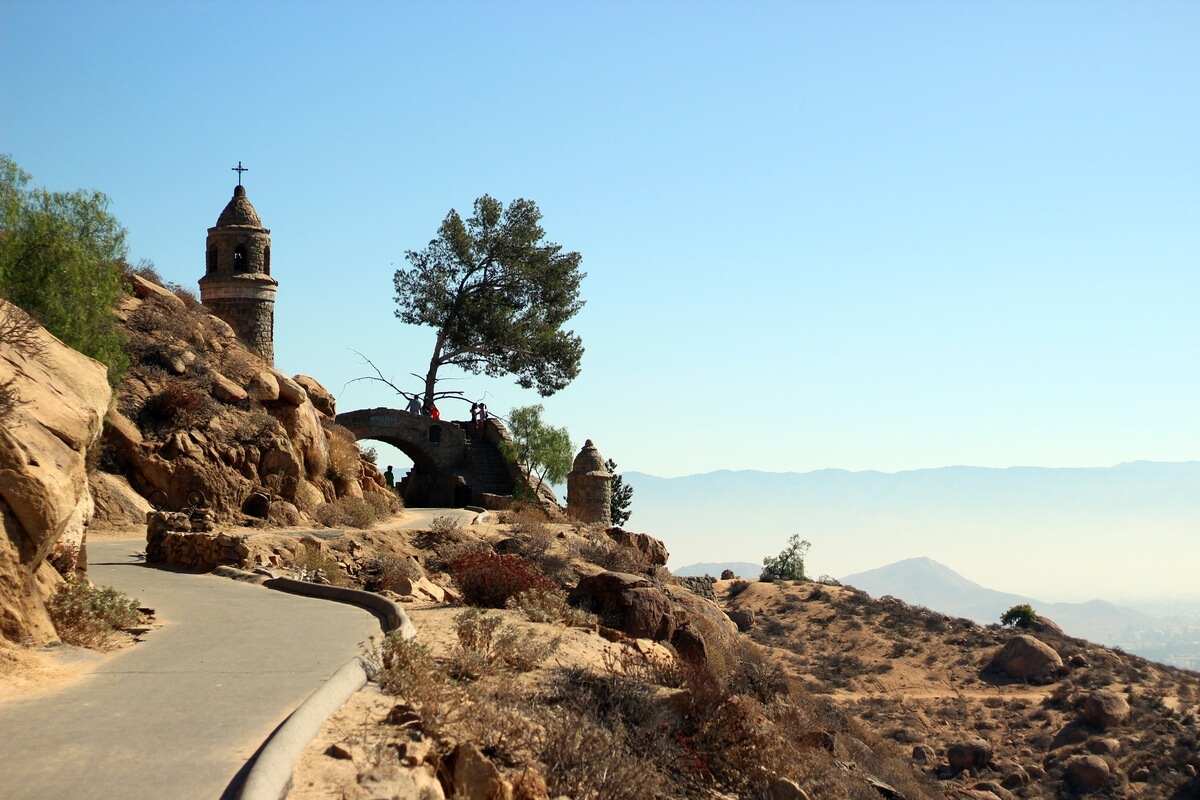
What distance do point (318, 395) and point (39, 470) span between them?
2528cm

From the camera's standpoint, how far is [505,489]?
43438 millimetres

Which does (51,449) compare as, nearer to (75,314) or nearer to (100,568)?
(100,568)

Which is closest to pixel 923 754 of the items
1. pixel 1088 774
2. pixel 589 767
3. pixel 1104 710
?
pixel 1088 774

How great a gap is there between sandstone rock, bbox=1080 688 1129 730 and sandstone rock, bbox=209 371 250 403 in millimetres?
29553

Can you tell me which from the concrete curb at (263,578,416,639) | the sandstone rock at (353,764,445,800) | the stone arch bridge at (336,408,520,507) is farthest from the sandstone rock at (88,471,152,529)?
the stone arch bridge at (336,408,520,507)

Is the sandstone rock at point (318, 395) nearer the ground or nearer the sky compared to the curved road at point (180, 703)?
nearer the sky

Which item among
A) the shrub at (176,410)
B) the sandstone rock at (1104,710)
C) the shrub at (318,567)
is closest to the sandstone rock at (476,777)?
the shrub at (318,567)

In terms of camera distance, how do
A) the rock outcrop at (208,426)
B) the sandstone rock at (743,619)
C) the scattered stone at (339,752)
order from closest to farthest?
the scattered stone at (339,752) < the rock outcrop at (208,426) < the sandstone rock at (743,619)

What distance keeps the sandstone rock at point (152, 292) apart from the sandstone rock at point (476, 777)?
25.5 m

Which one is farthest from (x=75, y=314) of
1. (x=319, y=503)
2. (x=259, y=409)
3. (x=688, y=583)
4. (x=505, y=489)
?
(x=688, y=583)

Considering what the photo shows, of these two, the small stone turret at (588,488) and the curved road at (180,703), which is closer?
the curved road at (180,703)

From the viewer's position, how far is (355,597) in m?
16.8

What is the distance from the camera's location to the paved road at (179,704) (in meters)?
7.82

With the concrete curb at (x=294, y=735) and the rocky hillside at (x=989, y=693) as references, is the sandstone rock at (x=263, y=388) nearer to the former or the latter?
the concrete curb at (x=294, y=735)
